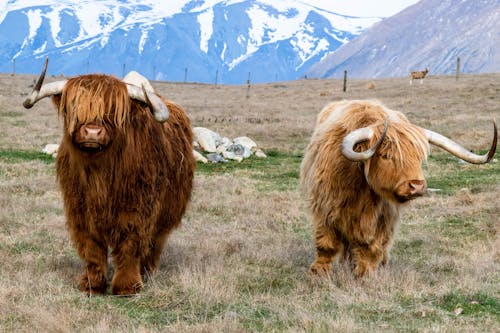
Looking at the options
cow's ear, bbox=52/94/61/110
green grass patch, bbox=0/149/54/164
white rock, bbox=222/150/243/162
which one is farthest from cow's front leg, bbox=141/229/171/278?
white rock, bbox=222/150/243/162

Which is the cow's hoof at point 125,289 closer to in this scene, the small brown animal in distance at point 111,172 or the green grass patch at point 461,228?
the small brown animal in distance at point 111,172

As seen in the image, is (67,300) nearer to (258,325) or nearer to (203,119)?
(258,325)

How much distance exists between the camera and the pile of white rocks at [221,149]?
16.1 metres

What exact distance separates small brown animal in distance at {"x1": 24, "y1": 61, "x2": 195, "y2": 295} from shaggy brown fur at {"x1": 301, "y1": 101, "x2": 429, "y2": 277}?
5.25 feet

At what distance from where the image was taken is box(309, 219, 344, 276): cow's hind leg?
21.6ft

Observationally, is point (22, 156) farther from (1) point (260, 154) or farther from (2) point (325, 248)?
(2) point (325, 248)

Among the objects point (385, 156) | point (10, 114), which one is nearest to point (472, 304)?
point (385, 156)

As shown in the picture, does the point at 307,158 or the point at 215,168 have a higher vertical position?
the point at 307,158

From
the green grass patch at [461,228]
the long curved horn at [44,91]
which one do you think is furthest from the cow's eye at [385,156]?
the green grass patch at [461,228]

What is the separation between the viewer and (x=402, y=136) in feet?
19.6

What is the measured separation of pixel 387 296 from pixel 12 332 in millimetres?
3029

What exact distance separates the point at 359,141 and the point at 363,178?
0.46m

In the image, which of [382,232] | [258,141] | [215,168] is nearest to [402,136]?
[382,232]

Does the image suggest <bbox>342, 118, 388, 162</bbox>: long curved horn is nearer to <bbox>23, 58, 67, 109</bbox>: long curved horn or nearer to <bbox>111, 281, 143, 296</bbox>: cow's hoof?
<bbox>111, 281, 143, 296</bbox>: cow's hoof
